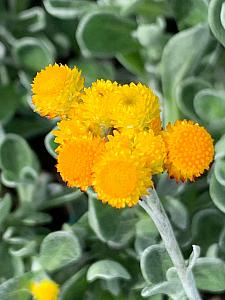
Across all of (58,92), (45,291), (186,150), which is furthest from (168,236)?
(45,291)

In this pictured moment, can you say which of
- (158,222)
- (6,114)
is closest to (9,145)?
(6,114)

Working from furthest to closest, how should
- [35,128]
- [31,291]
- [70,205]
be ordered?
1. [35,128]
2. [70,205]
3. [31,291]

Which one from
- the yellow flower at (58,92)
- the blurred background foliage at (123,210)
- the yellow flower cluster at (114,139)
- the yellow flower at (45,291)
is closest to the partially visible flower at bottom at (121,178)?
the yellow flower cluster at (114,139)

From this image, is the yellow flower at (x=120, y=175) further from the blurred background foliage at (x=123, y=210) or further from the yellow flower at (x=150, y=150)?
the blurred background foliage at (x=123, y=210)

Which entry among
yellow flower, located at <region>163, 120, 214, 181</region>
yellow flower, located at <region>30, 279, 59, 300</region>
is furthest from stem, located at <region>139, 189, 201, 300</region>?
yellow flower, located at <region>30, 279, 59, 300</region>

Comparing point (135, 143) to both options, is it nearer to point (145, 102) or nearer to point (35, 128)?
point (145, 102)

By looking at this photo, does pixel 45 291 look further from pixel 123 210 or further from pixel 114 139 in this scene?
pixel 114 139

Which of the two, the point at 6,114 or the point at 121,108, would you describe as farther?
the point at 6,114
